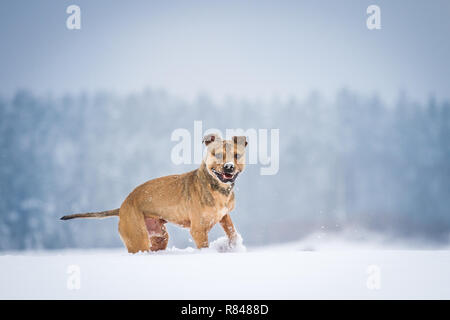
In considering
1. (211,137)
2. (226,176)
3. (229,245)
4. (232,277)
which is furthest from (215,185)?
(232,277)

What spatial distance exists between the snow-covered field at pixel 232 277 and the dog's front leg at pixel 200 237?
26 cm

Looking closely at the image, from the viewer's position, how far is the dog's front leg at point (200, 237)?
154 inches

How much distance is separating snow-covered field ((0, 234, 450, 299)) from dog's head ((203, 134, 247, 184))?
675 mm

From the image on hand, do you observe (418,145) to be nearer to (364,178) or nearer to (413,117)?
(413,117)

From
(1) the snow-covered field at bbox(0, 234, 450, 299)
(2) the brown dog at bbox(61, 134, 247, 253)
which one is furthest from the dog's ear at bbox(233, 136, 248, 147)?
(1) the snow-covered field at bbox(0, 234, 450, 299)

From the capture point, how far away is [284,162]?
38.1ft

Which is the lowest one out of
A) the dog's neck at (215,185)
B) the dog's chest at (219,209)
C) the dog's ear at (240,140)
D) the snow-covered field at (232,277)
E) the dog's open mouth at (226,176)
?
the snow-covered field at (232,277)

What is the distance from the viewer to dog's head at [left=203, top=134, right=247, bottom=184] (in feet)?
12.6

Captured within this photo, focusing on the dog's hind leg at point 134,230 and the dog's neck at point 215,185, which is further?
→ the dog's hind leg at point 134,230

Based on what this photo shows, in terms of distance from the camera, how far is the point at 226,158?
12.7 feet

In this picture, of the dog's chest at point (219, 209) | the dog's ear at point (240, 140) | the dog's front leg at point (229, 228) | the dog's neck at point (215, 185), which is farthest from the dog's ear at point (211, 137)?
the dog's front leg at point (229, 228)

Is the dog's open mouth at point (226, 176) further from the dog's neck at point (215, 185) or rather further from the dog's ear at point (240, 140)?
the dog's ear at point (240, 140)

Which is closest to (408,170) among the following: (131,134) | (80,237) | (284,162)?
(284,162)

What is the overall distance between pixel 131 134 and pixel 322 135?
4.98 m
